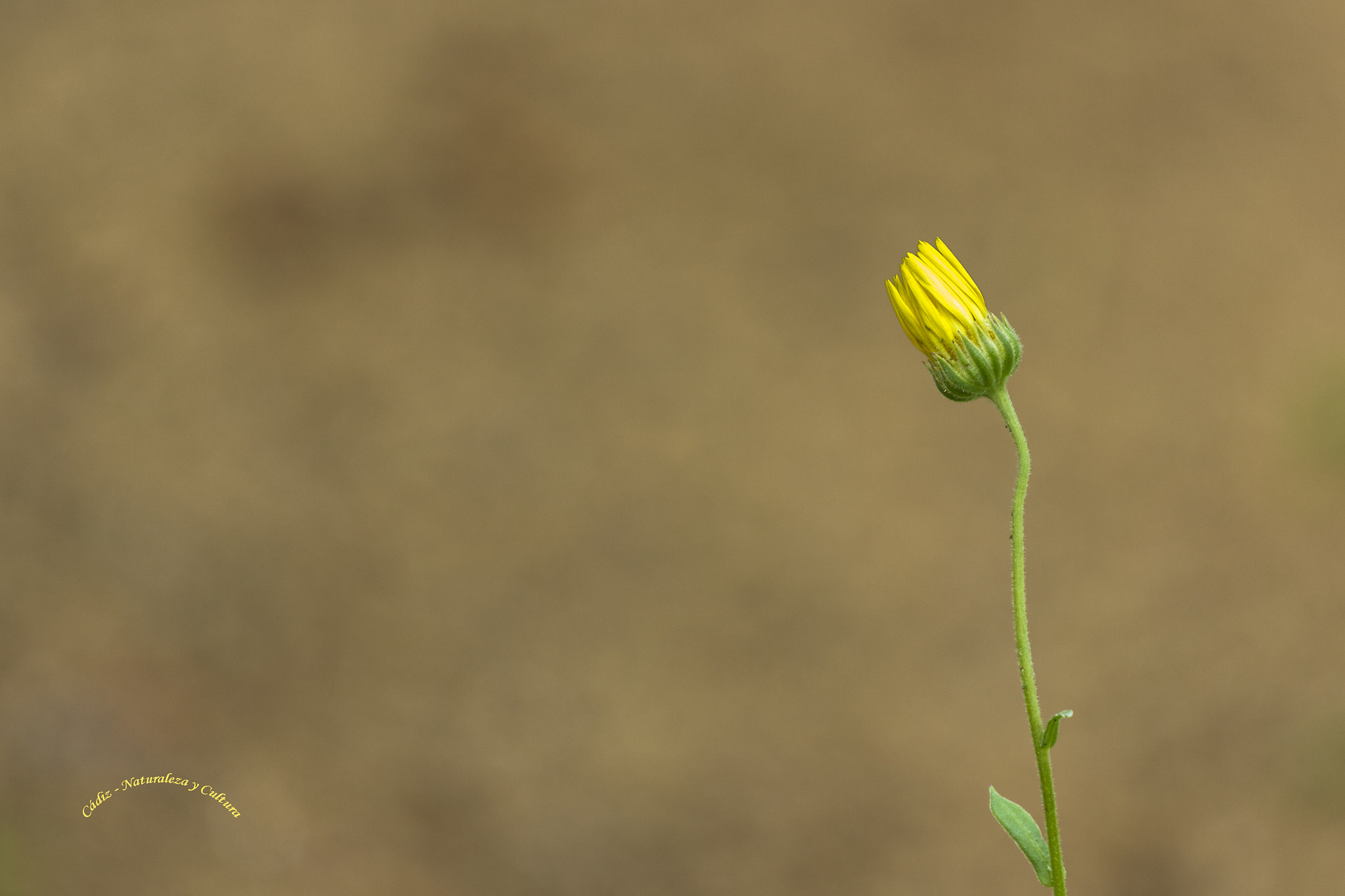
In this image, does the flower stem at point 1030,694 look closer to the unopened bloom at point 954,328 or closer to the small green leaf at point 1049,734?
the small green leaf at point 1049,734

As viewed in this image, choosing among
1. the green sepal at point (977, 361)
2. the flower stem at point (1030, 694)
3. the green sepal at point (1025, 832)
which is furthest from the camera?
the green sepal at point (977, 361)

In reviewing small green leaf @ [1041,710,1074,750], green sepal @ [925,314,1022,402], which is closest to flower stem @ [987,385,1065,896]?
small green leaf @ [1041,710,1074,750]

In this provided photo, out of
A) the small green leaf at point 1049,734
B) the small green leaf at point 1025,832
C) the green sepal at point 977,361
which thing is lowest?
the small green leaf at point 1025,832

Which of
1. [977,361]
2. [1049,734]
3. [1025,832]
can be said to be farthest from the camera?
[977,361]

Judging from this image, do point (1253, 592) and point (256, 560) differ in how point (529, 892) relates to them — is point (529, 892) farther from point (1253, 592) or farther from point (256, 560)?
point (1253, 592)

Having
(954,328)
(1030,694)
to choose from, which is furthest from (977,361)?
(1030,694)

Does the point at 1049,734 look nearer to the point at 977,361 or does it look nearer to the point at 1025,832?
the point at 1025,832

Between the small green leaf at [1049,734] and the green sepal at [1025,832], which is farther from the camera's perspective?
the green sepal at [1025,832]

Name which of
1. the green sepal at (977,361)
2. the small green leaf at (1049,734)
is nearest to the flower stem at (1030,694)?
the small green leaf at (1049,734)
